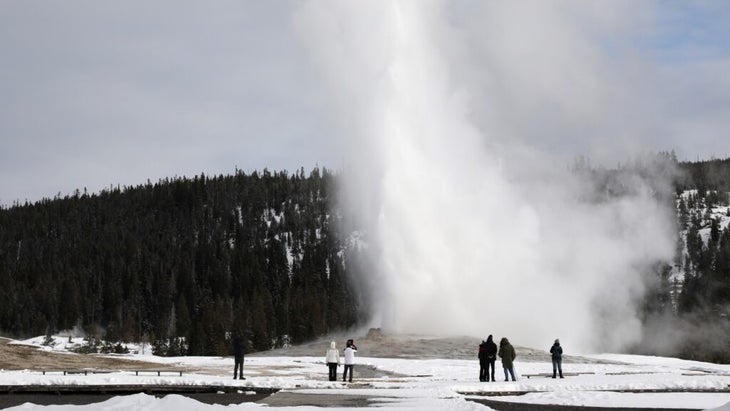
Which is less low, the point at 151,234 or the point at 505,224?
the point at 151,234

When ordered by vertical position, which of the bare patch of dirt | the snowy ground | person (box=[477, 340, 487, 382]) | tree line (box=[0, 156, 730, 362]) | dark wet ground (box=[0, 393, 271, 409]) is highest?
tree line (box=[0, 156, 730, 362])

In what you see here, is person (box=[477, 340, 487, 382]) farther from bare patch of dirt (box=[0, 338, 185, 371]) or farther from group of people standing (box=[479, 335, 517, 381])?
bare patch of dirt (box=[0, 338, 185, 371])

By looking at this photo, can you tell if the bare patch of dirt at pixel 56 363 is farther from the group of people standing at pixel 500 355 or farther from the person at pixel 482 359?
the group of people standing at pixel 500 355

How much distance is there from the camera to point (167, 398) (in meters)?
18.4

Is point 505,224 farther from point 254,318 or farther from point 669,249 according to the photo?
point 669,249

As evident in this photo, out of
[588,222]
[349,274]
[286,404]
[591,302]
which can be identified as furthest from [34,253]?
[286,404]

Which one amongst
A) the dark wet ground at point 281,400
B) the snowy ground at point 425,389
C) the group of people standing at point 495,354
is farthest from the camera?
the group of people standing at point 495,354

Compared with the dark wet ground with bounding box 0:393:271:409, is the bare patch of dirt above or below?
above

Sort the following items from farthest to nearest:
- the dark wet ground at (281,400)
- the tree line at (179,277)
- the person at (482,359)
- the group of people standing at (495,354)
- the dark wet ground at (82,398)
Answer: the tree line at (179,277) → the person at (482,359) → the group of people standing at (495,354) → the dark wet ground at (82,398) → the dark wet ground at (281,400)

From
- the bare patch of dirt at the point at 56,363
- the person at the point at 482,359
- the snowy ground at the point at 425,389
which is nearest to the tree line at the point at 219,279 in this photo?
the bare patch of dirt at the point at 56,363

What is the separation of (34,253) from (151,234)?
Answer: 24.2 m

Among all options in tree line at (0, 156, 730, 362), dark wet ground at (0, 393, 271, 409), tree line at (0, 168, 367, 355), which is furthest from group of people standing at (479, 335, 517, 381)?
tree line at (0, 168, 367, 355)

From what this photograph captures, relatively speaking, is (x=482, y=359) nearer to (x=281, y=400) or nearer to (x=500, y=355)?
(x=500, y=355)

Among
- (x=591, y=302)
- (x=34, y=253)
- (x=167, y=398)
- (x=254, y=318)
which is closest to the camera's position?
(x=167, y=398)
